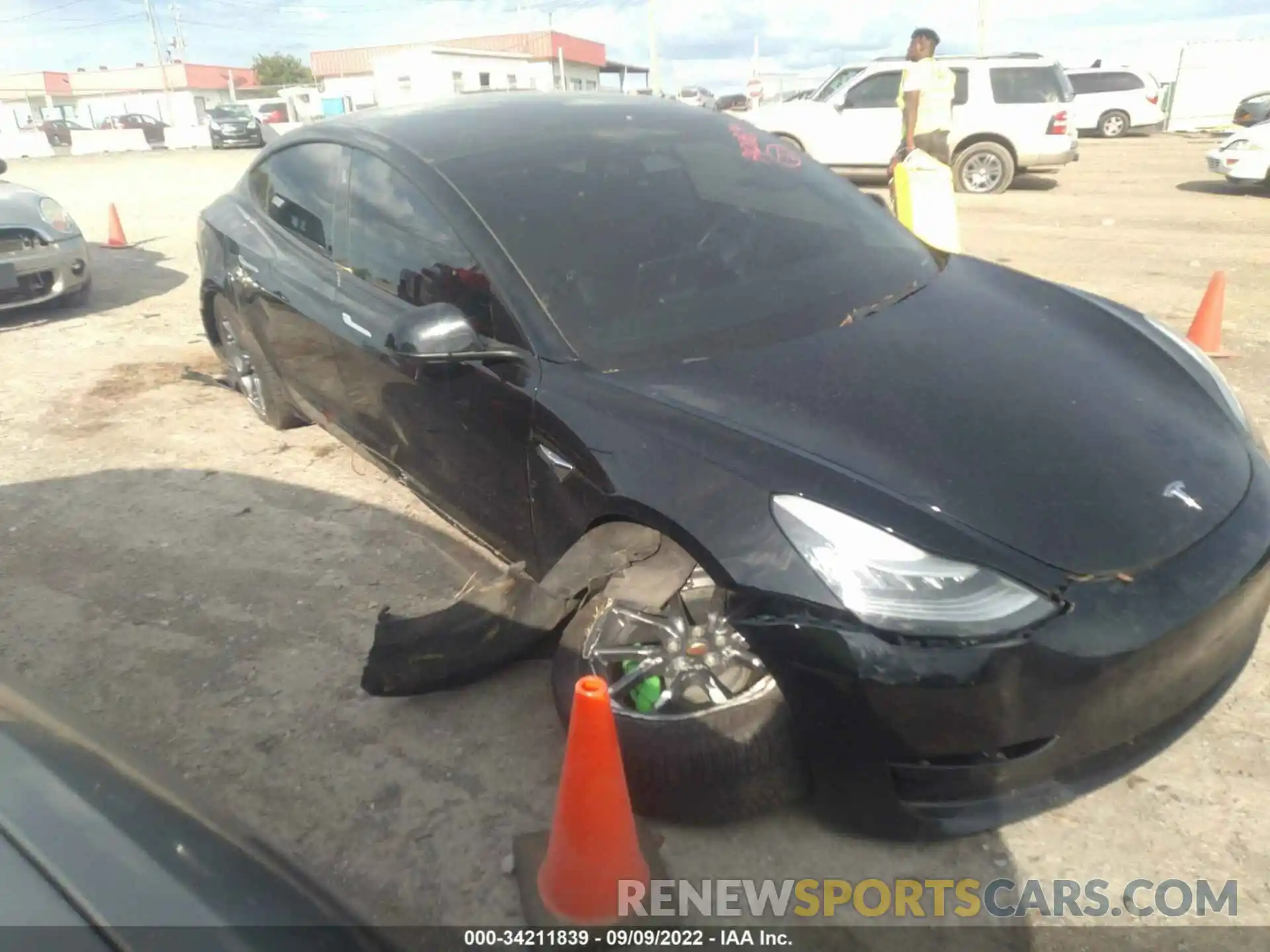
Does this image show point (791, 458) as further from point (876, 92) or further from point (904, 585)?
point (876, 92)

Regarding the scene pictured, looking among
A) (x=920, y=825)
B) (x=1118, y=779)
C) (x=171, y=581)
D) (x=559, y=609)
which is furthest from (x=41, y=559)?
(x=1118, y=779)

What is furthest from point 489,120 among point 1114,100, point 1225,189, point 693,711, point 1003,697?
point 1114,100

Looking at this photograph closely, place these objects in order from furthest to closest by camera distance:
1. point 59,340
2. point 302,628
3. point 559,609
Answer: point 59,340, point 302,628, point 559,609

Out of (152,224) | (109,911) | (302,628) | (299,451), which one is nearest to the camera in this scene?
(109,911)

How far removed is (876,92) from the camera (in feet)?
40.7

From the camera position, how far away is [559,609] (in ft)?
8.23

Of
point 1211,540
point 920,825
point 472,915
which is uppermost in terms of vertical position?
point 1211,540

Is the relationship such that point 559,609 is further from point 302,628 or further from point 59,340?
point 59,340

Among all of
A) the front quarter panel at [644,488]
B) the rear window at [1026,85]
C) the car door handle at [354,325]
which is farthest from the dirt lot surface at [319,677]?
the rear window at [1026,85]

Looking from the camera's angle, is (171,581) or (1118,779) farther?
(171,581)

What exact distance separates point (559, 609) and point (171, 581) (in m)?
1.87

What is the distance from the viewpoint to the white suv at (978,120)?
12141mm

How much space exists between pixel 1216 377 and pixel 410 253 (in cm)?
254

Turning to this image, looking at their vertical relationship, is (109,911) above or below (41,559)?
above
